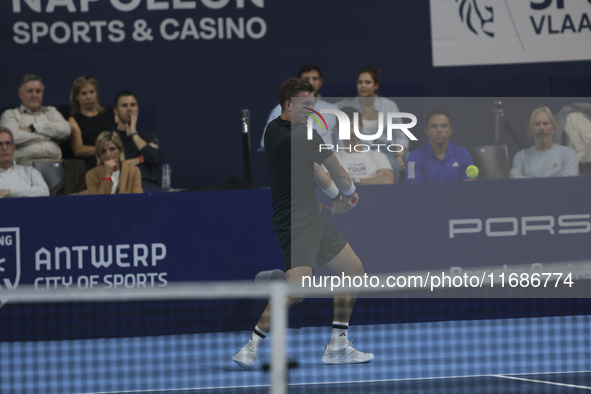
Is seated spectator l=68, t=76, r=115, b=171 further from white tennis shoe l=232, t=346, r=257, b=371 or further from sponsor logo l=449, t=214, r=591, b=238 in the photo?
sponsor logo l=449, t=214, r=591, b=238

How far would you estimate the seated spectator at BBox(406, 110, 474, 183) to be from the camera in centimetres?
798

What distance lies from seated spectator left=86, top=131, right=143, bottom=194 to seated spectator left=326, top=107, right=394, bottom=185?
1.77 metres

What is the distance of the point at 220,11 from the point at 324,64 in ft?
Answer: 4.07

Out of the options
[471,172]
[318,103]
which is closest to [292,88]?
[471,172]

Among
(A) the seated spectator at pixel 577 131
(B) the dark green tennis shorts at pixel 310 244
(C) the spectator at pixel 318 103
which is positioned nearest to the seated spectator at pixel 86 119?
(C) the spectator at pixel 318 103

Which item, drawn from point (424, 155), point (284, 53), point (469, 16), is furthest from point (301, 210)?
point (469, 16)

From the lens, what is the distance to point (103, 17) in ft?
32.1

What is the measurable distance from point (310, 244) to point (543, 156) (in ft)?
9.64

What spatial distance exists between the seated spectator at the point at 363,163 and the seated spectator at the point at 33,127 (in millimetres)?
2534

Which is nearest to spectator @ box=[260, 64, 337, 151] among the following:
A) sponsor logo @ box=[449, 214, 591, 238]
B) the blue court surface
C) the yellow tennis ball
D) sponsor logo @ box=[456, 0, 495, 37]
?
the yellow tennis ball

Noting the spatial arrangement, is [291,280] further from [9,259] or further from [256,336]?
A: [9,259]

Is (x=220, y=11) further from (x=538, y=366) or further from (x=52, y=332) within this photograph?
(x=538, y=366)

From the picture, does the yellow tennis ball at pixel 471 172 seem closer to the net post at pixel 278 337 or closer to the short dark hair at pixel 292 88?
the short dark hair at pixel 292 88

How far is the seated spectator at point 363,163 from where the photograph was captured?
797 cm
